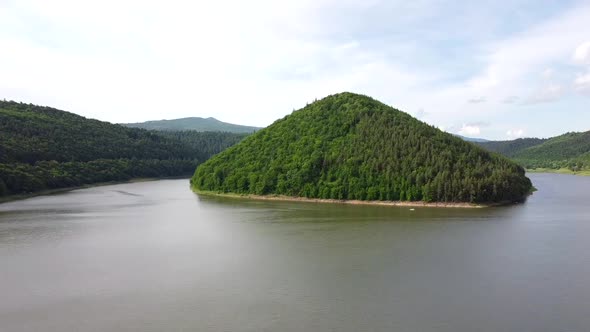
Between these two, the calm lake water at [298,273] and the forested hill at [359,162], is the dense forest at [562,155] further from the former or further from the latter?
the calm lake water at [298,273]

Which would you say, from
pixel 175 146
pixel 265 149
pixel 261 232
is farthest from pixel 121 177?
pixel 261 232

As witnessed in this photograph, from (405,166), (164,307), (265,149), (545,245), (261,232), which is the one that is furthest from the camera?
(265,149)

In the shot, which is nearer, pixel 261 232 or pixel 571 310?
pixel 571 310

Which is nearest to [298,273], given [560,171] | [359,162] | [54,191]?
[359,162]

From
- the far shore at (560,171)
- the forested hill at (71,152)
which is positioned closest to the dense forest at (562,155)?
the far shore at (560,171)

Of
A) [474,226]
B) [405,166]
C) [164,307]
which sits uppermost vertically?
[405,166]

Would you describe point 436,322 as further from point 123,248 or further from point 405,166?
point 405,166
